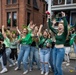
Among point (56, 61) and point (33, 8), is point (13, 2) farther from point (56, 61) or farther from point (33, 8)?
point (56, 61)

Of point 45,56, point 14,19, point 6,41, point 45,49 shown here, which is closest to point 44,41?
point 45,49

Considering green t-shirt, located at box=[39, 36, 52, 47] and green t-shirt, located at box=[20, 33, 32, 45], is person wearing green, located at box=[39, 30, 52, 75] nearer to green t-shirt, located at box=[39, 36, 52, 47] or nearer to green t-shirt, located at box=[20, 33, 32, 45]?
green t-shirt, located at box=[39, 36, 52, 47]

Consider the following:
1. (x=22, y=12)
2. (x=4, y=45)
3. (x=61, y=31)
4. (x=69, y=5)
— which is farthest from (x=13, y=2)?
(x=61, y=31)

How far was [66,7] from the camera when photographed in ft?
67.4

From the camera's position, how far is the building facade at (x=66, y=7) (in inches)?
801

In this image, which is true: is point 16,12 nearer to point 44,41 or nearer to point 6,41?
point 6,41

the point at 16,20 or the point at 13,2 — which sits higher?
the point at 13,2

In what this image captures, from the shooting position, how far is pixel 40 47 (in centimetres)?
630

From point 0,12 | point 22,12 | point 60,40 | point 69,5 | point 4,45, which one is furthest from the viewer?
point 0,12

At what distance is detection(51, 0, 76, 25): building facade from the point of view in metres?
20.3

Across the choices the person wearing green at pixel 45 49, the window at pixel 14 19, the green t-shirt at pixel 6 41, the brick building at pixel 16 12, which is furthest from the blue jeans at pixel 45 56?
the window at pixel 14 19

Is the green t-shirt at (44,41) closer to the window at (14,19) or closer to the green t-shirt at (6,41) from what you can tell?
the green t-shirt at (6,41)

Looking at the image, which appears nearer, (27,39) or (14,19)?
(27,39)

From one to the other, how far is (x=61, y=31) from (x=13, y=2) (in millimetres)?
19675
